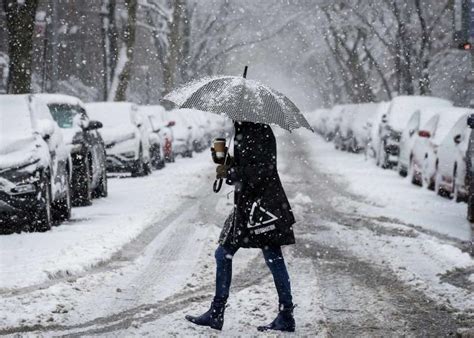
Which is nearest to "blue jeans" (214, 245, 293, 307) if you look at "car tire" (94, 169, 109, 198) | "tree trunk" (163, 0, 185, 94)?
"car tire" (94, 169, 109, 198)

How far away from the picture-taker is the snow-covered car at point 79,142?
521 inches

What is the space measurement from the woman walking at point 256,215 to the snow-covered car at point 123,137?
13.6 meters

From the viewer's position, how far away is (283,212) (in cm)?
589

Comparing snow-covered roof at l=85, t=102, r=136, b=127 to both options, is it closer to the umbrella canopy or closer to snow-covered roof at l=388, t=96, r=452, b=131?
snow-covered roof at l=388, t=96, r=452, b=131

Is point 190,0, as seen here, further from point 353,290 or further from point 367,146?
point 353,290

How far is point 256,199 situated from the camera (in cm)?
590

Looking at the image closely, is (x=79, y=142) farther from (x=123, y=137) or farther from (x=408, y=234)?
(x=123, y=137)

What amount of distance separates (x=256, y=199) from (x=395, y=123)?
58.5ft

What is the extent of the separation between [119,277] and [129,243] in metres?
2.05

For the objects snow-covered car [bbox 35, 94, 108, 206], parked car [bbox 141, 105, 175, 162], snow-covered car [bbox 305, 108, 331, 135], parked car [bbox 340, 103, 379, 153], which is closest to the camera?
snow-covered car [bbox 35, 94, 108, 206]

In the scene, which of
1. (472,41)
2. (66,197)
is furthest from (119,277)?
(472,41)

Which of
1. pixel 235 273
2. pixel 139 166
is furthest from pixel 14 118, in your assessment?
pixel 139 166

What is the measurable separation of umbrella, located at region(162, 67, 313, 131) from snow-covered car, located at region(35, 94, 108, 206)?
7.02 metres

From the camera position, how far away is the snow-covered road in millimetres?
6246
